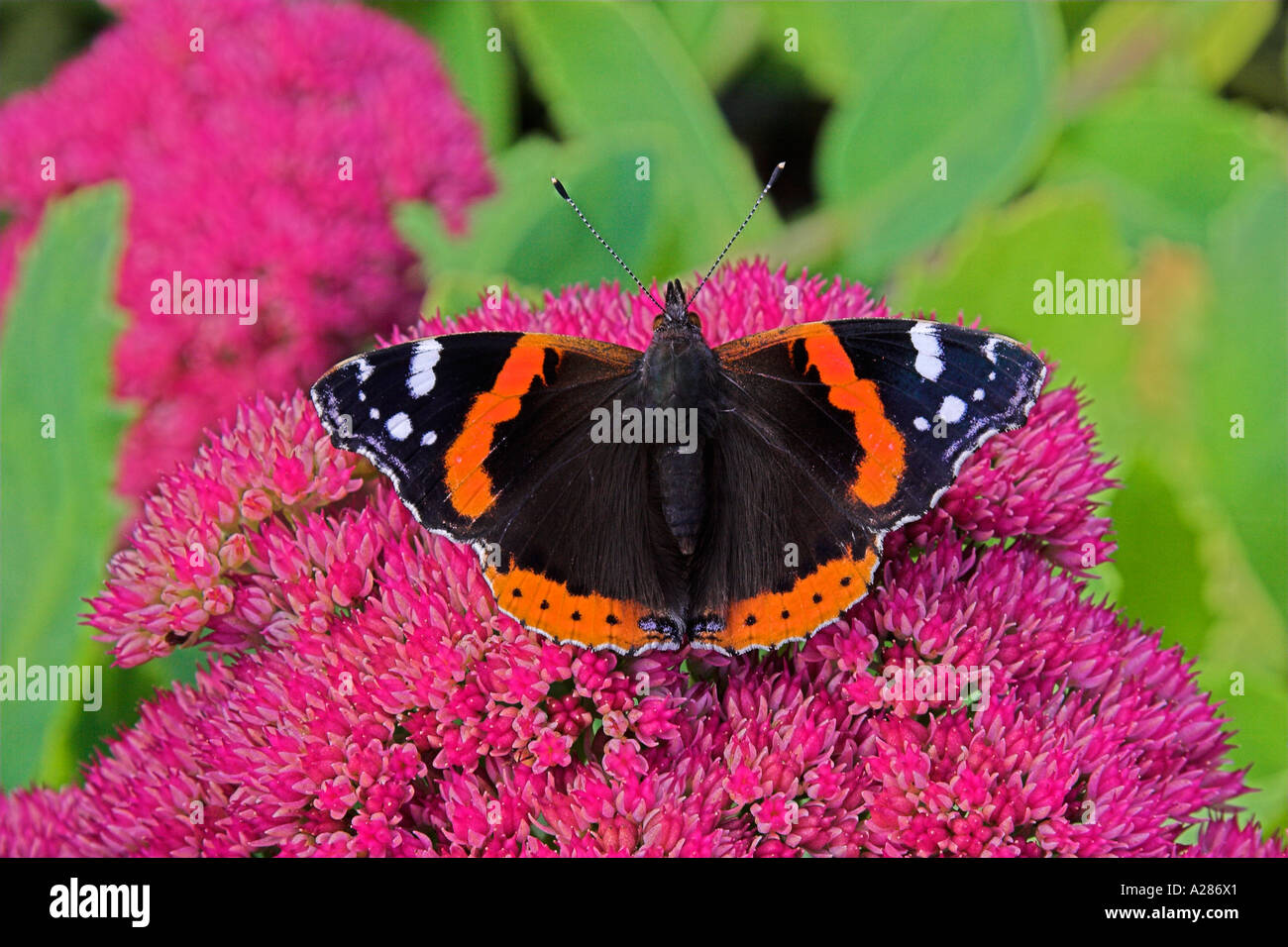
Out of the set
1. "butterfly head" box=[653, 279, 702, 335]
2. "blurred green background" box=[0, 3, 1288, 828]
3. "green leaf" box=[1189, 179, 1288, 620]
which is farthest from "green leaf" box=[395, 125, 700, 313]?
"green leaf" box=[1189, 179, 1288, 620]

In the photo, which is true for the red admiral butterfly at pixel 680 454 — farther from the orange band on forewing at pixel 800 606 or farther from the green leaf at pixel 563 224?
the green leaf at pixel 563 224

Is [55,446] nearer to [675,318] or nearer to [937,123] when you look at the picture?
[675,318]

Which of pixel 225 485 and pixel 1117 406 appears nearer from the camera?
pixel 225 485

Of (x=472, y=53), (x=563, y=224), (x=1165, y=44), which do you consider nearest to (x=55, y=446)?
(x=563, y=224)

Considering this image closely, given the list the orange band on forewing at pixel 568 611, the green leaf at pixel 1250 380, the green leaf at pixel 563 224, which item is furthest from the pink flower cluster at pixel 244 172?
the green leaf at pixel 1250 380

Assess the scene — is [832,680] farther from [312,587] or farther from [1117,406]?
[1117,406]

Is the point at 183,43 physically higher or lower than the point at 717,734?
higher
